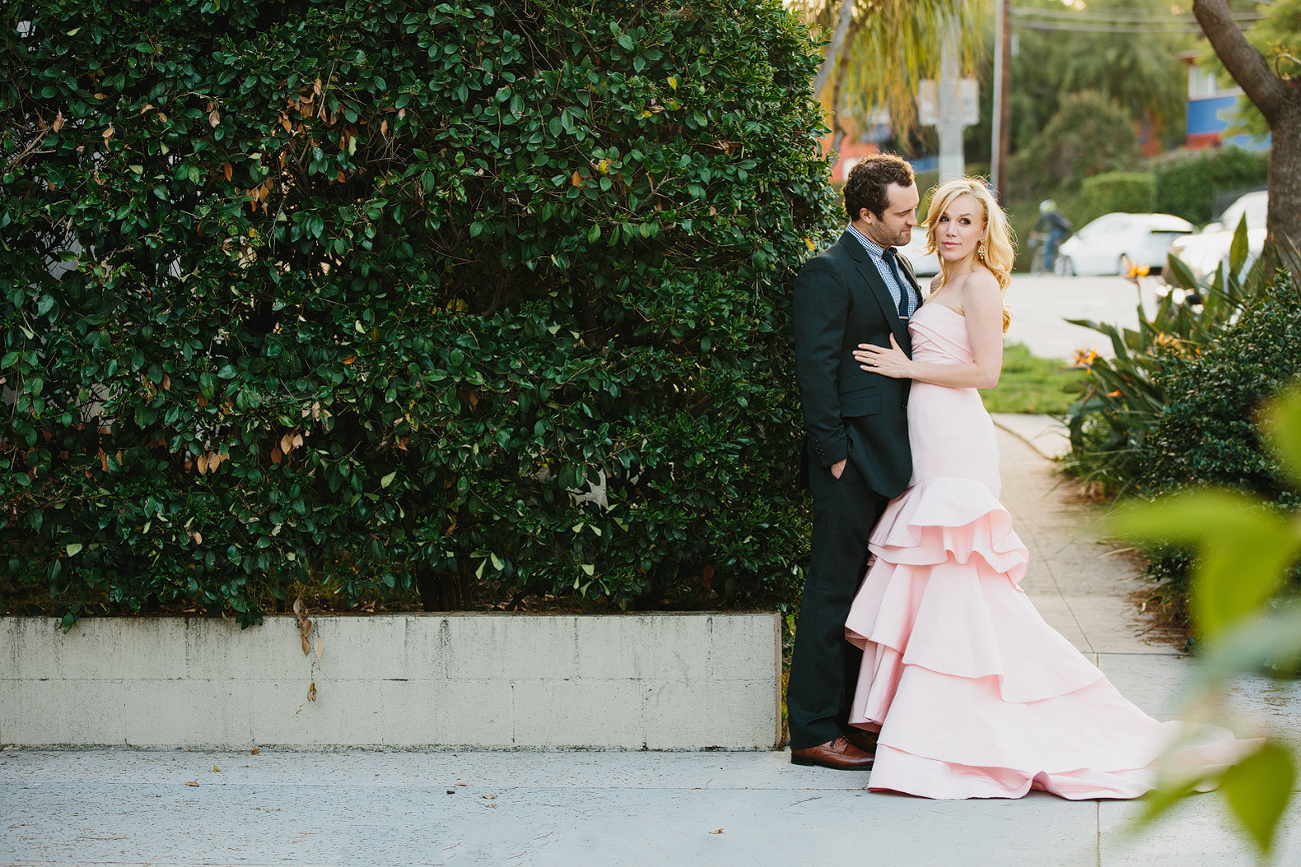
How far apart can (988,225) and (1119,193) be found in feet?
140

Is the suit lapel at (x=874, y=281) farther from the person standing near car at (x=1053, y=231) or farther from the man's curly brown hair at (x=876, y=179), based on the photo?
the person standing near car at (x=1053, y=231)

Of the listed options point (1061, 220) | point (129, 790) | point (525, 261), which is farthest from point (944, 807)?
point (1061, 220)

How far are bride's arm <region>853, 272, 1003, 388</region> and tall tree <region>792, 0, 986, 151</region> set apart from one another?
468cm

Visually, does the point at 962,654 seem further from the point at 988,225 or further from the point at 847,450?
Answer: the point at 988,225

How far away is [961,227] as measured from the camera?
4.19m

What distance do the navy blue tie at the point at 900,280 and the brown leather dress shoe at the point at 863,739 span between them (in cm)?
152

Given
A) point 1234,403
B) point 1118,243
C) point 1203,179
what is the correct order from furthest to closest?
point 1203,179 < point 1118,243 < point 1234,403

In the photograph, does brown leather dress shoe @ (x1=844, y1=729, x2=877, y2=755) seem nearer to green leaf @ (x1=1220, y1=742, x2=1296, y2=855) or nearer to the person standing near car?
green leaf @ (x1=1220, y1=742, x2=1296, y2=855)

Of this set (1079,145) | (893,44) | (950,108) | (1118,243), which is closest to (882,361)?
(893,44)

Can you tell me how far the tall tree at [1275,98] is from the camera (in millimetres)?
7019

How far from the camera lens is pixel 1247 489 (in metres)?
5.09

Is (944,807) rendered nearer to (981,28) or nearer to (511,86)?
(511,86)

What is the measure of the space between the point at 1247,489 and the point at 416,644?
11.8ft

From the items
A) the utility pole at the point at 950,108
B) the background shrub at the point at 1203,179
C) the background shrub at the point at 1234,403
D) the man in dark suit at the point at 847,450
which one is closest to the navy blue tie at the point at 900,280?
the man in dark suit at the point at 847,450
